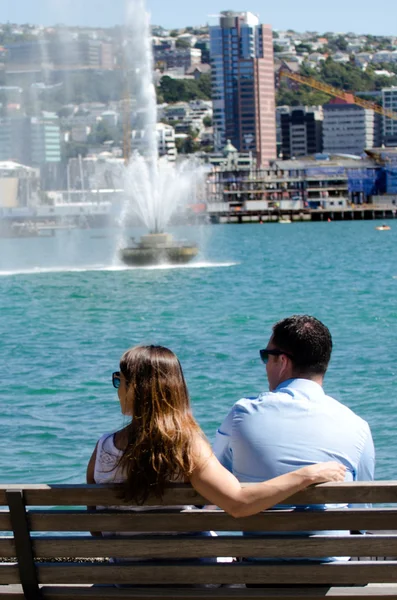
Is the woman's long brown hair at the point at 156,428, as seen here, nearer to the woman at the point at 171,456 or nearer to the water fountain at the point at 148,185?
the woman at the point at 171,456

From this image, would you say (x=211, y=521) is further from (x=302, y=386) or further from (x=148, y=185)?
(x=148, y=185)

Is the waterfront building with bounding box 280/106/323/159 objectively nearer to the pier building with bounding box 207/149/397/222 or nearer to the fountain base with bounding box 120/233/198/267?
the pier building with bounding box 207/149/397/222

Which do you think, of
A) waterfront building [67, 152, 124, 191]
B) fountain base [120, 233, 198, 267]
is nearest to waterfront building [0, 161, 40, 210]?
waterfront building [67, 152, 124, 191]

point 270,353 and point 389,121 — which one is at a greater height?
point 389,121

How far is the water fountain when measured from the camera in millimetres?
41906

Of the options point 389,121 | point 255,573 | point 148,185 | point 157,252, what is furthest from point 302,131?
point 255,573

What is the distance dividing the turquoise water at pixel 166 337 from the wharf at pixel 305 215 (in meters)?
83.3

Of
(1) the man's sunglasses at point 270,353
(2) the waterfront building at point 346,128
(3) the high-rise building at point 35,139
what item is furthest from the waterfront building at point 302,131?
(1) the man's sunglasses at point 270,353

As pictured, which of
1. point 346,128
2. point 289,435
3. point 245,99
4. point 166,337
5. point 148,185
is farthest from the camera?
point 245,99

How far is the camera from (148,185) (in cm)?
4628

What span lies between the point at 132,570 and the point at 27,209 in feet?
383

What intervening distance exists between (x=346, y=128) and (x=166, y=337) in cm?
16395

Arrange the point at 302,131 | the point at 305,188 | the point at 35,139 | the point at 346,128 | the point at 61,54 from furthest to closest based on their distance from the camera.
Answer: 1. the point at 302,131
2. the point at 346,128
3. the point at 305,188
4. the point at 35,139
5. the point at 61,54

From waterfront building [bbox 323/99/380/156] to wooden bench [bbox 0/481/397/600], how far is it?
177545 mm
